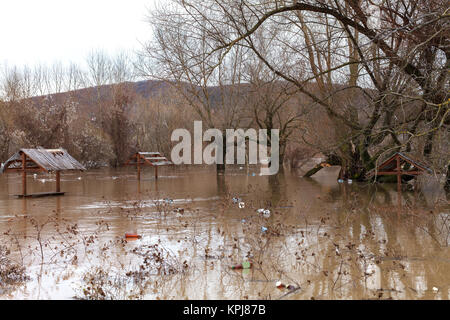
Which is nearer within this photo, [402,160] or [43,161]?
[402,160]

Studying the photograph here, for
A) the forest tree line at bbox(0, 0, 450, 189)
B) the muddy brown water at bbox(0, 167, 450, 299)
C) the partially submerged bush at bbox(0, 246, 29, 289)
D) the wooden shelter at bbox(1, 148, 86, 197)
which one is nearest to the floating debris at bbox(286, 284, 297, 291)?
the muddy brown water at bbox(0, 167, 450, 299)

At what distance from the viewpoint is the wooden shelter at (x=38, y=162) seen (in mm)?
18906

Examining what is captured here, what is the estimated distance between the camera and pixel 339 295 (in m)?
6.42

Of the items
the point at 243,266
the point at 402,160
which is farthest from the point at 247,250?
the point at 402,160

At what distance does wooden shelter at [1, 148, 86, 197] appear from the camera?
62.0ft

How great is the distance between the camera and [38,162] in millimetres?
18688

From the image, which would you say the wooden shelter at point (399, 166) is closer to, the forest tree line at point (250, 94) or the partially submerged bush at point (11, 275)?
the forest tree line at point (250, 94)

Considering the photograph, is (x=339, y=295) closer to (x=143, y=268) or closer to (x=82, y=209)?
(x=143, y=268)

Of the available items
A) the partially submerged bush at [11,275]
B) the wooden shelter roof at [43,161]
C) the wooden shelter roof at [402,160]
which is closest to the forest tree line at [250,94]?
the wooden shelter roof at [402,160]

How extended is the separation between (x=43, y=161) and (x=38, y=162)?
34 cm

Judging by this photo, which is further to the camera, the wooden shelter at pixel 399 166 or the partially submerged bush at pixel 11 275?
the wooden shelter at pixel 399 166

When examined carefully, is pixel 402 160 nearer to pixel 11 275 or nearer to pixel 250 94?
pixel 11 275
